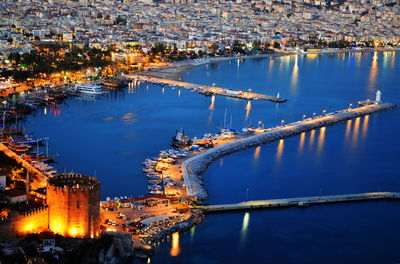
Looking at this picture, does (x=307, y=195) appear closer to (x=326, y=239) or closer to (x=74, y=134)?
(x=326, y=239)

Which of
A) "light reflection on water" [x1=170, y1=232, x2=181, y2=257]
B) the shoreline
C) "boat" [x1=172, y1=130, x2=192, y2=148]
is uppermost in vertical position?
the shoreline

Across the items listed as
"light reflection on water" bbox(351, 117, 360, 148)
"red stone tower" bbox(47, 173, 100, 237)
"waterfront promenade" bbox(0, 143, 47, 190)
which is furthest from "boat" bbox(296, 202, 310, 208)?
"light reflection on water" bbox(351, 117, 360, 148)

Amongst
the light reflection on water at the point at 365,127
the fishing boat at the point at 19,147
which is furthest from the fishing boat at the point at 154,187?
the light reflection on water at the point at 365,127

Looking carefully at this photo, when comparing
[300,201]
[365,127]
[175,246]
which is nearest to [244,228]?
[175,246]

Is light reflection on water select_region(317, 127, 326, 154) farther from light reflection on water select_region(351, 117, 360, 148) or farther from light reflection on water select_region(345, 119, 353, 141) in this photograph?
light reflection on water select_region(351, 117, 360, 148)

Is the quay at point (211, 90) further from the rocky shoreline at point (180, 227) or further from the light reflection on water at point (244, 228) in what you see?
the rocky shoreline at point (180, 227)
